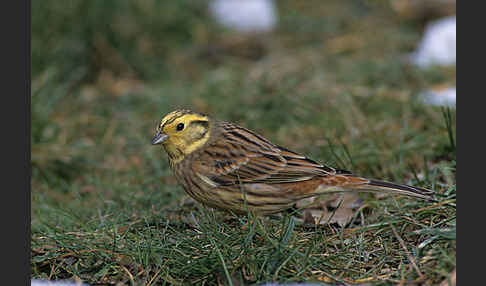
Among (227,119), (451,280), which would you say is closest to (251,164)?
(451,280)

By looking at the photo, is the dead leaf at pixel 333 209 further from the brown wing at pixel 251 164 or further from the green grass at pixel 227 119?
the brown wing at pixel 251 164

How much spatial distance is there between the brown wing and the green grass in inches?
13.8

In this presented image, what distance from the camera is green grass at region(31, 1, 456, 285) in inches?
144

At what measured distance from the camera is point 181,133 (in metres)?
4.43

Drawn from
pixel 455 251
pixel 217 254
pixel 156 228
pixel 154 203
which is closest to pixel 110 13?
pixel 154 203

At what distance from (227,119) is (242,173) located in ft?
8.34

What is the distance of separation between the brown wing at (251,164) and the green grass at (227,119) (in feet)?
1.15

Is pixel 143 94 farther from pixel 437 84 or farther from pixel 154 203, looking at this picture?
pixel 437 84

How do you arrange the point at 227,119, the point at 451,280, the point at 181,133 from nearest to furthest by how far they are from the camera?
the point at 451,280 < the point at 181,133 < the point at 227,119

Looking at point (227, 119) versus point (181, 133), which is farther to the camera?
point (227, 119)

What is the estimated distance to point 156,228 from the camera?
14.3 feet

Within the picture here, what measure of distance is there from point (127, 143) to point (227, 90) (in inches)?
56.6

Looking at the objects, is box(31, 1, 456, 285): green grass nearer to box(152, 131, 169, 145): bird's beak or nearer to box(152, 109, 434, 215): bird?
box(152, 109, 434, 215): bird

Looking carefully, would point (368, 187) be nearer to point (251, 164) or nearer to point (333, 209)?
point (333, 209)
